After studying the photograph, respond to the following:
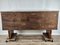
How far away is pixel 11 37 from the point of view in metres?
3.19

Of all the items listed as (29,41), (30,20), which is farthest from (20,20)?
(29,41)

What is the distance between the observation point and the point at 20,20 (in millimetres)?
2957

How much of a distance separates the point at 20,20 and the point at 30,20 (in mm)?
264

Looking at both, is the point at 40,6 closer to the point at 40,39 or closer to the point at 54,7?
the point at 54,7

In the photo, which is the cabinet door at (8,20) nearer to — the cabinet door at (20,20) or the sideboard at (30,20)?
the sideboard at (30,20)

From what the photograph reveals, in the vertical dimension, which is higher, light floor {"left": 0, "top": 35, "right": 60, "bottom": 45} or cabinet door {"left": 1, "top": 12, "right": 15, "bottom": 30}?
cabinet door {"left": 1, "top": 12, "right": 15, "bottom": 30}

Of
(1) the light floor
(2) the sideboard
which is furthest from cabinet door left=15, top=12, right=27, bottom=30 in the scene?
(1) the light floor

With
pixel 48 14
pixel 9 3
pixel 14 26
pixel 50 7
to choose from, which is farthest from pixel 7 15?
pixel 50 7

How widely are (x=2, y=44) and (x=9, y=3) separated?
1268 millimetres

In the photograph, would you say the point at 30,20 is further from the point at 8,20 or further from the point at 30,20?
the point at 8,20

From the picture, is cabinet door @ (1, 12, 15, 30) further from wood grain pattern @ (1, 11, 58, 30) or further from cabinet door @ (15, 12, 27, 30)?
cabinet door @ (15, 12, 27, 30)

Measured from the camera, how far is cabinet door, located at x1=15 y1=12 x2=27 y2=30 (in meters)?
2.93

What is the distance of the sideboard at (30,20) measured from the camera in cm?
292

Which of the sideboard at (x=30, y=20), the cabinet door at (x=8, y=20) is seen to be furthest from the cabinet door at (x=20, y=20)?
the cabinet door at (x=8, y=20)
